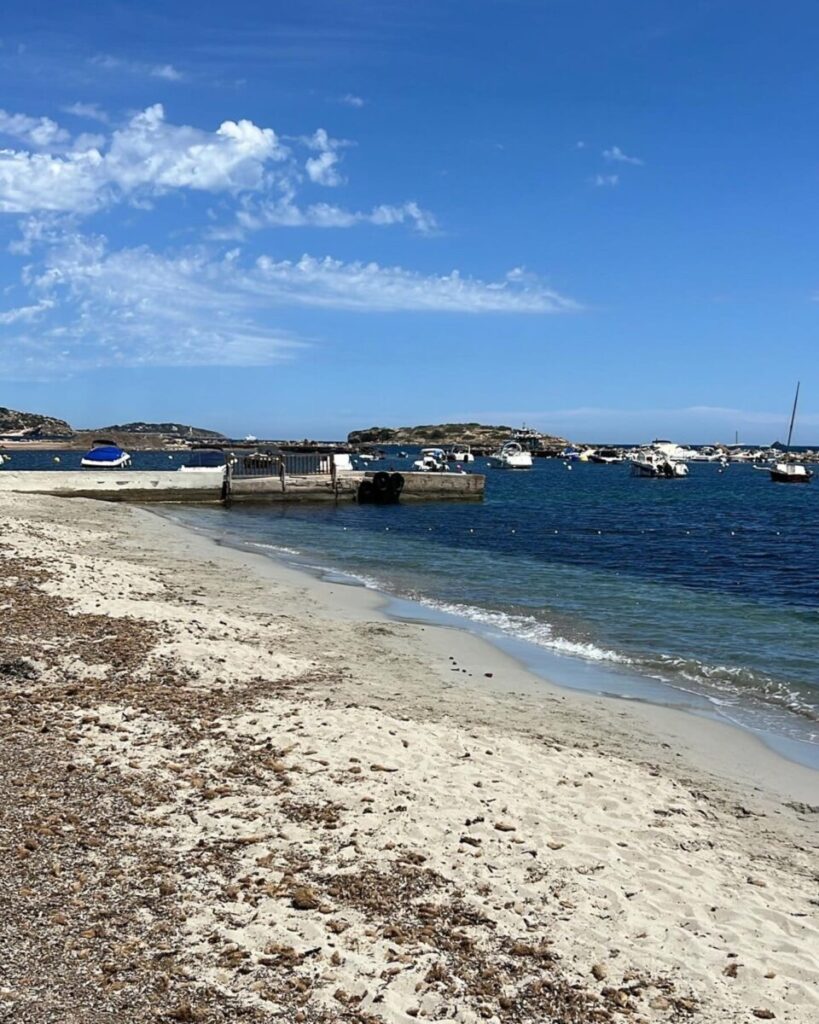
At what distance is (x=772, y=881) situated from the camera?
22.1ft

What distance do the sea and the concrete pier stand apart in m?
1.25

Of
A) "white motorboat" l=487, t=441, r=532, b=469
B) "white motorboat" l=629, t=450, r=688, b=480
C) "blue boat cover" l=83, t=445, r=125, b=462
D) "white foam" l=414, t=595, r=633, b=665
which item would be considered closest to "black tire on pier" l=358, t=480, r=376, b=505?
"blue boat cover" l=83, t=445, r=125, b=462

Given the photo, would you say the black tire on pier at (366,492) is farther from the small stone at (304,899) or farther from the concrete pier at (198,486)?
the small stone at (304,899)

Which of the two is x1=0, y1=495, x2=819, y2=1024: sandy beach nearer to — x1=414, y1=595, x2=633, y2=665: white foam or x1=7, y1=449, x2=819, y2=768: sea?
x1=7, y1=449, x2=819, y2=768: sea

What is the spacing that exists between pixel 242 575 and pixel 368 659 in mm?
9759

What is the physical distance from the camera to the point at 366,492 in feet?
178

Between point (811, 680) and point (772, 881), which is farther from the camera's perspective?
point (811, 680)

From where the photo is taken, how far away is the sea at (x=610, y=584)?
548 inches

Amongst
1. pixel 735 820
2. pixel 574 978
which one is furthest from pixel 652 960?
pixel 735 820

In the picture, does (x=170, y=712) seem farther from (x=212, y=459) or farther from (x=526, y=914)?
(x=212, y=459)

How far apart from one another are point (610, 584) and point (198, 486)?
3068cm

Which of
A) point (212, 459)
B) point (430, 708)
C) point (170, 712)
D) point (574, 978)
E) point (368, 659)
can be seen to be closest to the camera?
point (574, 978)

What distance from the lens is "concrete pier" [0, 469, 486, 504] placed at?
4706cm

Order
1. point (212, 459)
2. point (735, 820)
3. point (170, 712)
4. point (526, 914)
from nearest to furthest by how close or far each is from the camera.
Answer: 1. point (526, 914)
2. point (735, 820)
3. point (170, 712)
4. point (212, 459)
